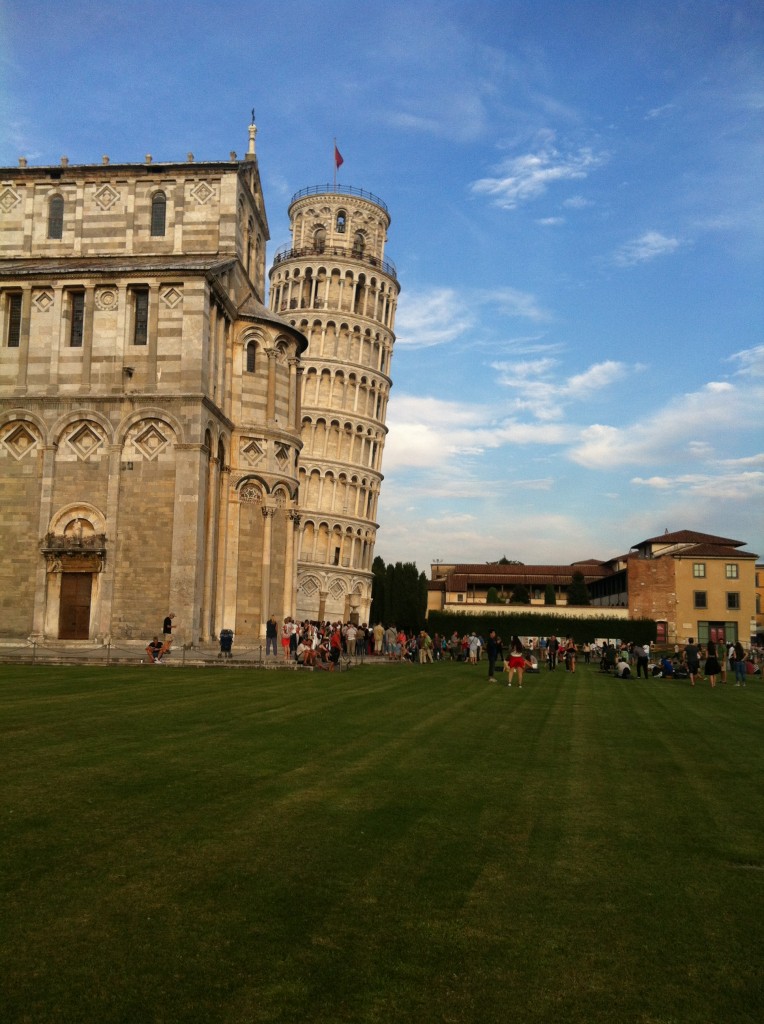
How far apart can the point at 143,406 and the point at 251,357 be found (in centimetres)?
849

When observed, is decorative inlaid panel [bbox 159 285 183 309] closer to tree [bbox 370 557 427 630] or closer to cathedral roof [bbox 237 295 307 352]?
cathedral roof [bbox 237 295 307 352]

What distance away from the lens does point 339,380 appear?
87.1m

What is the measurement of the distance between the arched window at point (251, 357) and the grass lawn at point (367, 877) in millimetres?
30182

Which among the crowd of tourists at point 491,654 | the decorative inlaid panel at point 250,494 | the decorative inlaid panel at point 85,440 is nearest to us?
the crowd of tourists at point 491,654

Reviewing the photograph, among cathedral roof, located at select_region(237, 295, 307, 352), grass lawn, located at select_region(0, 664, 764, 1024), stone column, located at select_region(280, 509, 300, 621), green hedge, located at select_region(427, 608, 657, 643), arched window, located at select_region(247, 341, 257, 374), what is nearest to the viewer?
grass lawn, located at select_region(0, 664, 764, 1024)

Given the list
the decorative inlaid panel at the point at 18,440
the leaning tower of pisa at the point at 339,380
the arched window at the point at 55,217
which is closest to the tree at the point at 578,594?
the leaning tower of pisa at the point at 339,380

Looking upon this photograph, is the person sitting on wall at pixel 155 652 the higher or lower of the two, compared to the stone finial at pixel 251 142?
lower

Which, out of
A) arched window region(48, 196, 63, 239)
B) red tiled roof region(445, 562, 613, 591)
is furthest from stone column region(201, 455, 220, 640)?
red tiled roof region(445, 562, 613, 591)

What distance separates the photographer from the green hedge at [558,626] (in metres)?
65.6

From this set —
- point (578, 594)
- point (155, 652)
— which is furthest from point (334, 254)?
point (155, 652)

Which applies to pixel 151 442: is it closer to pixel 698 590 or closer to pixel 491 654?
pixel 491 654

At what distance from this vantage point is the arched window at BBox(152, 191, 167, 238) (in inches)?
1608

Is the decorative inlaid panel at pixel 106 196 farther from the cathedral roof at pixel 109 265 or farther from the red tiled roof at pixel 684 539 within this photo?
the red tiled roof at pixel 684 539

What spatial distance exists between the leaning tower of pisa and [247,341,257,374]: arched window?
41677mm
